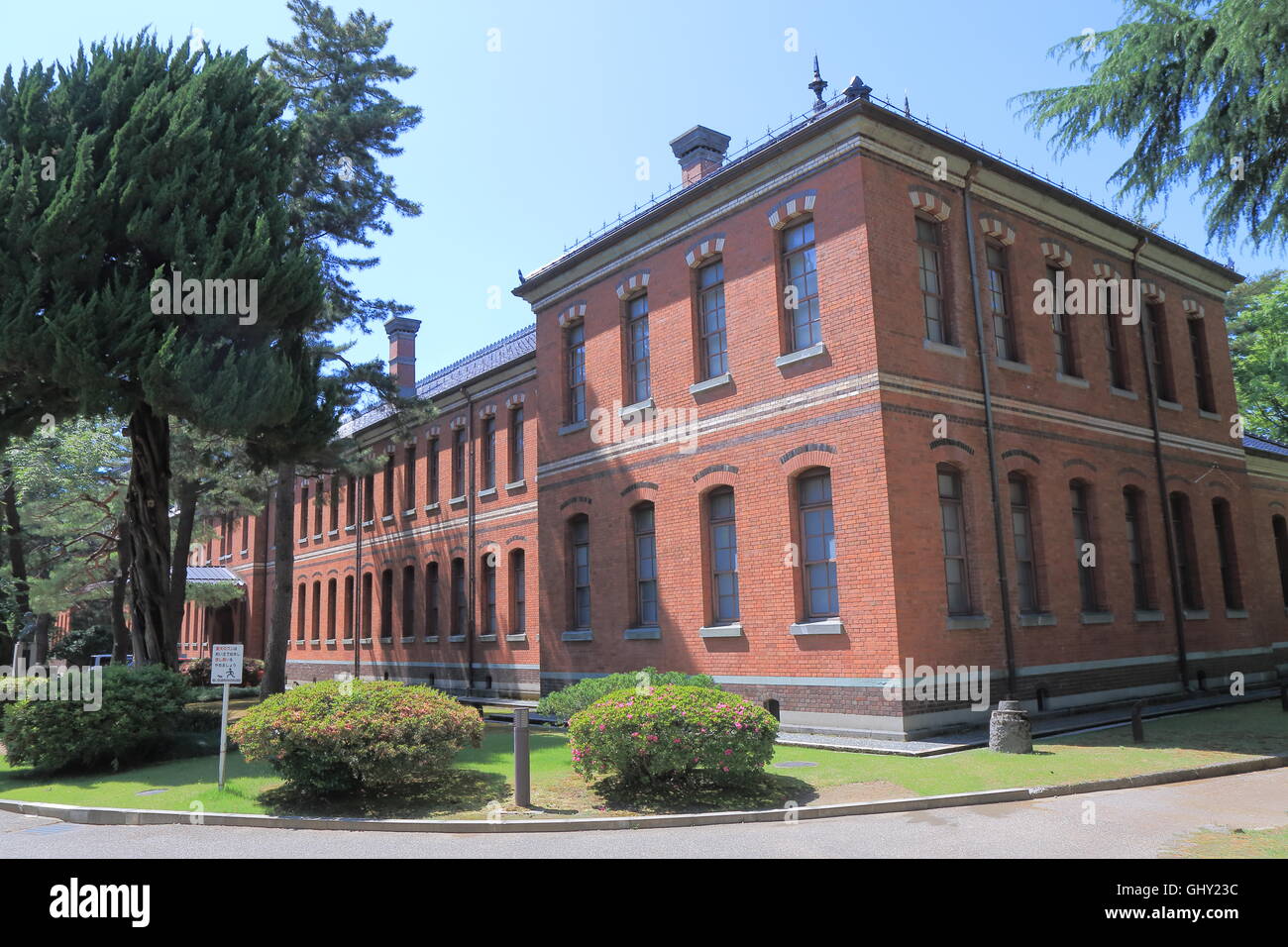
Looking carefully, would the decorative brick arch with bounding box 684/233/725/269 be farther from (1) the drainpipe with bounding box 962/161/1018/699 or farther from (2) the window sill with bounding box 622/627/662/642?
(2) the window sill with bounding box 622/627/662/642

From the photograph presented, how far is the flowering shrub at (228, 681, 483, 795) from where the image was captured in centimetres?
987

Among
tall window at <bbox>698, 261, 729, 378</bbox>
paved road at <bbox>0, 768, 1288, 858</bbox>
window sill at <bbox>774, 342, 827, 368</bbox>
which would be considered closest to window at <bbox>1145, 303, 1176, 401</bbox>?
window sill at <bbox>774, 342, 827, 368</bbox>

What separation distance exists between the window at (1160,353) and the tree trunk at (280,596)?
68.7ft

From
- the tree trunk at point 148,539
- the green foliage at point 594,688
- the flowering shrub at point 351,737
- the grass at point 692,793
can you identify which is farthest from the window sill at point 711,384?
the tree trunk at point 148,539

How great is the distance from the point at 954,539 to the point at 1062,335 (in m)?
6.28

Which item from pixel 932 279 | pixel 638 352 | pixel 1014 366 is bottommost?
pixel 1014 366

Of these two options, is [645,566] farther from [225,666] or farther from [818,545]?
[225,666]

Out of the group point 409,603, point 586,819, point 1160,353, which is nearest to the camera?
point 586,819

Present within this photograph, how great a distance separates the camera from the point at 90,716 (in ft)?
42.7

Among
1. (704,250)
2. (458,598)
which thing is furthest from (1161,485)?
(458,598)

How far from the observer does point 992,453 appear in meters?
15.8

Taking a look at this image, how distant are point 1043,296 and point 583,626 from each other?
1211cm

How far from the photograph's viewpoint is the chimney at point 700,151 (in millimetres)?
20000

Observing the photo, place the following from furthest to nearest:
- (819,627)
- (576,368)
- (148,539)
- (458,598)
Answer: (458,598)
(576,368)
(148,539)
(819,627)
